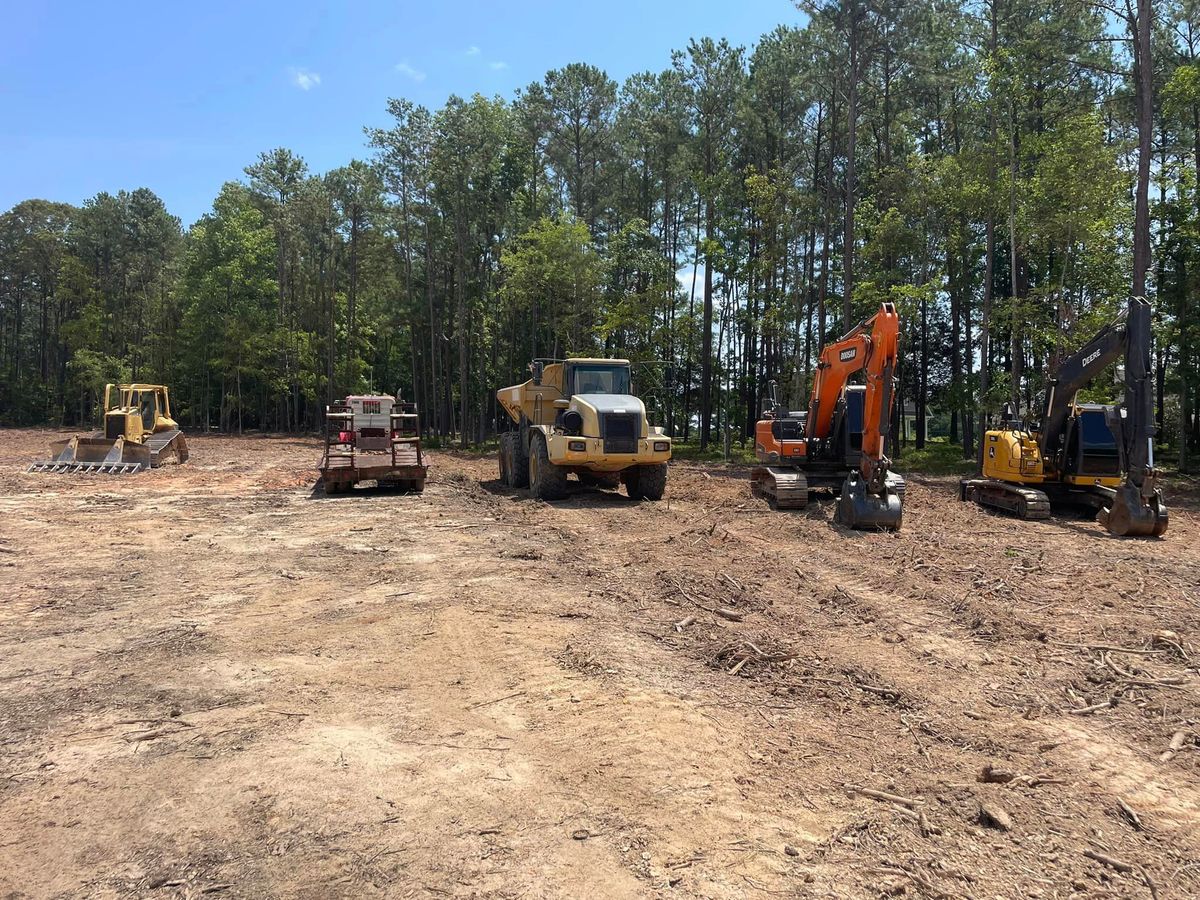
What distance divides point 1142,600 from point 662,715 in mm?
5419

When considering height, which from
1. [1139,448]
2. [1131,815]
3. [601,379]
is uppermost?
[601,379]

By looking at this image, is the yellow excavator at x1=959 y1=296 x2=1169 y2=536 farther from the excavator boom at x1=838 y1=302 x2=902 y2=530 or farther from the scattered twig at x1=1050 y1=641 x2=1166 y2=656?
the scattered twig at x1=1050 y1=641 x2=1166 y2=656

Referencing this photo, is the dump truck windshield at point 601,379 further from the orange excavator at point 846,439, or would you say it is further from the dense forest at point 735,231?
the dense forest at point 735,231

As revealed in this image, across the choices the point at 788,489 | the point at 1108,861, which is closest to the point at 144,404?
the point at 788,489

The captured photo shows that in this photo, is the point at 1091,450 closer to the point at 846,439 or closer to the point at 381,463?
the point at 846,439

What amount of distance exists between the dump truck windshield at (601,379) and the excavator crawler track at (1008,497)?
721 cm

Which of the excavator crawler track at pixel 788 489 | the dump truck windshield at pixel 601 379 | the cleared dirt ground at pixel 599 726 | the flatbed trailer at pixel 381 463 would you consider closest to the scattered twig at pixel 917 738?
the cleared dirt ground at pixel 599 726

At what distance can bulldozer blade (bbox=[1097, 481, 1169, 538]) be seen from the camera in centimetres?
1110

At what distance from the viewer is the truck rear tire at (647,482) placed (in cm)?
1480

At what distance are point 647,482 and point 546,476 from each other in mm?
2000

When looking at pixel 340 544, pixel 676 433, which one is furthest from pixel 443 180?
pixel 340 544

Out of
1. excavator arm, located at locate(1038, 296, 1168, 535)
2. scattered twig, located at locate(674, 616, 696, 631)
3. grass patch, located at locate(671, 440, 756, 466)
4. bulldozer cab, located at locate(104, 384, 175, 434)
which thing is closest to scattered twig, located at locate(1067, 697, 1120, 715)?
scattered twig, located at locate(674, 616, 696, 631)

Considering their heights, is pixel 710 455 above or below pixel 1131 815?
above

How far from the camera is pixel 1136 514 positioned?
438 inches
